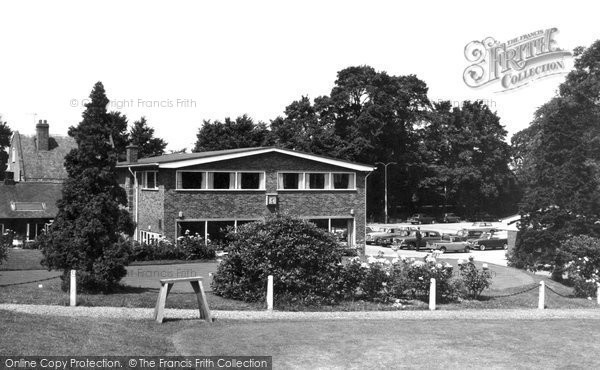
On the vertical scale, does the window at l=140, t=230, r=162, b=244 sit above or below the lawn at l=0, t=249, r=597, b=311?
above

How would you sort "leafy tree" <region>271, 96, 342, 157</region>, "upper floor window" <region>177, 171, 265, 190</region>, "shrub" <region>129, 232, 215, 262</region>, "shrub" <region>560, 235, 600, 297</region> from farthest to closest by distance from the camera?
1. "leafy tree" <region>271, 96, 342, 157</region>
2. "upper floor window" <region>177, 171, 265, 190</region>
3. "shrub" <region>129, 232, 215, 262</region>
4. "shrub" <region>560, 235, 600, 297</region>

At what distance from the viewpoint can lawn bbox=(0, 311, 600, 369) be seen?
11.5 meters

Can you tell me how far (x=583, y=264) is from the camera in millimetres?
25156

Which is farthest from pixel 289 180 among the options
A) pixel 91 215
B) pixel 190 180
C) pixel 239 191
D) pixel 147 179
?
pixel 91 215

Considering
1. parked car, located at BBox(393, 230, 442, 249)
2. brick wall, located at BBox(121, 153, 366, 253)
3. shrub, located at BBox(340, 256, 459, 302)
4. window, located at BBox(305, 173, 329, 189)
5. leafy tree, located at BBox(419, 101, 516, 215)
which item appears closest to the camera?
shrub, located at BBox(340, 256, 459, 302)

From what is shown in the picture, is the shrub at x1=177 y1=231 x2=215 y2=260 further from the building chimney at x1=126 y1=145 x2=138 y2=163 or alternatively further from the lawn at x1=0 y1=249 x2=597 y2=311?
the building chimney at x1=126 y1=145 x2=138 y2=163

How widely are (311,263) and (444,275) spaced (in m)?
4.11

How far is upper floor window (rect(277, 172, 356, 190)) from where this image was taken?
133ft

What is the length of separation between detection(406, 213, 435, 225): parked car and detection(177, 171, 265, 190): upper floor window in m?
50.5

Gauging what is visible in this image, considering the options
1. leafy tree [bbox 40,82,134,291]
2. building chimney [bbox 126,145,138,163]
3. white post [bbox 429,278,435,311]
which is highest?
building chimney [bbox 126,145,138,163]

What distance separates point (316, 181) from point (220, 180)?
20.2 feet

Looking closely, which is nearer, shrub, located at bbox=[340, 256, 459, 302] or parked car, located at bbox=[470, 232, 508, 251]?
shrub, located at bbox=[340, 256, 459, 302]

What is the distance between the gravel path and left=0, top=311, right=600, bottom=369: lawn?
2.76 feet

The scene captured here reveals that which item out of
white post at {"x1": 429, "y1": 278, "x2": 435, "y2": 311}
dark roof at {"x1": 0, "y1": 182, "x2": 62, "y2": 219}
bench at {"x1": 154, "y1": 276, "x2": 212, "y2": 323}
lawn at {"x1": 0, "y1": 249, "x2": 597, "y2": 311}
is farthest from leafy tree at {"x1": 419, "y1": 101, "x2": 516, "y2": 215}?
bench at {"x1": 154, "y1": 276, "x2": 212, "y2": 323}
